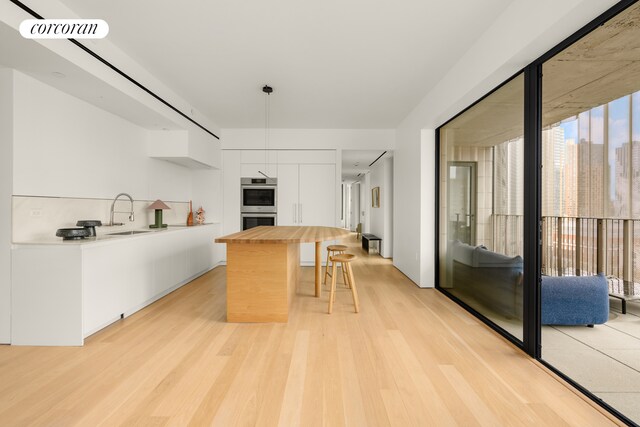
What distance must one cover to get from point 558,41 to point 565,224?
129 centimetres

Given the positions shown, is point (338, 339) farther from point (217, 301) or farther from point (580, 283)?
point (580, 283)

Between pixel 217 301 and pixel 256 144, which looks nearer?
pixel 217 301

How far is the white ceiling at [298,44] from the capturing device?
234cm

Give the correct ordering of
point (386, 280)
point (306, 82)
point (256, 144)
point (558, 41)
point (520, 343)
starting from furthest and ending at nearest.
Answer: point (256, 144)
point (386, 280)
point (306, 82)
point (520, 343)
point (558, 41)

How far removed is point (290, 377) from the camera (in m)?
2.04

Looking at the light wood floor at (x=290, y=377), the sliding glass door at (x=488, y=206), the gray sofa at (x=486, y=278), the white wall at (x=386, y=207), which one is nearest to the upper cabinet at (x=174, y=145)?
the light wood floor at (x=290, y=377)

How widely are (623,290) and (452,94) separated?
2.33 metres

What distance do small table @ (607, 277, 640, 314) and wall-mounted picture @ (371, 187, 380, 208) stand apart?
5.79m

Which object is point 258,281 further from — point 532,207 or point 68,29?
point 532,207

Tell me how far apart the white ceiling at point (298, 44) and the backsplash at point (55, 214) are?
1.62 meters

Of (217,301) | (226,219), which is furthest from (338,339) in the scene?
(226,219)

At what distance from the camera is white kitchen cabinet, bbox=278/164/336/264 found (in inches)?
A: 230

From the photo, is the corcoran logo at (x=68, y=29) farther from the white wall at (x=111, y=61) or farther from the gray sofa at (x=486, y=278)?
the gray sofa at (x=486, y=278)

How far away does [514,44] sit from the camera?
2.26 m
